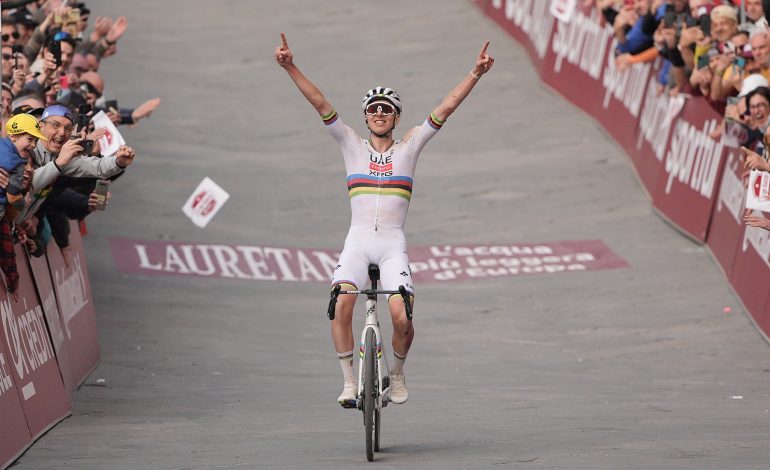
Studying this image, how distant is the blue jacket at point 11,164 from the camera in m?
10.4

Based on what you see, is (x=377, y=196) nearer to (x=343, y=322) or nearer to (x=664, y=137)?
(x=343, y=322)

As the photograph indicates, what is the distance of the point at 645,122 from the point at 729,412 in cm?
929

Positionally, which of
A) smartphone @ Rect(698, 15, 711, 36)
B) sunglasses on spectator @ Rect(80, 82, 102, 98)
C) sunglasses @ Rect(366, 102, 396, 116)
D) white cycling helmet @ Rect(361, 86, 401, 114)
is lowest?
sunglasses on spectator @ Rect(80, 82, 102, 98)

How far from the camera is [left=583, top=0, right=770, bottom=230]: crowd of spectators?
15.0 m

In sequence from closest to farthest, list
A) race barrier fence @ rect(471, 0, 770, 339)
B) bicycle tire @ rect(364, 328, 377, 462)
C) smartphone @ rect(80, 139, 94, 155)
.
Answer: bicycle tire @ rect(364, 328, 377, 462) < smartphone @ rect(80, 139, 94, 155) < race barrier fence @ rect(471, 0, 770, 339)

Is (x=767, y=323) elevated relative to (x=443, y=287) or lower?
elevated

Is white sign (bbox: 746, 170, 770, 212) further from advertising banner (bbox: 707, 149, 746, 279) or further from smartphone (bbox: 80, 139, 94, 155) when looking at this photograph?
smartphone (bbox: 80, 139, 94, 155)

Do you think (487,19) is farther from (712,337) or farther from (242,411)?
(242,411)

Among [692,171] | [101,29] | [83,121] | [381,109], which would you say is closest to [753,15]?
[692,171]

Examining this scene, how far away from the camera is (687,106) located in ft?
61.7

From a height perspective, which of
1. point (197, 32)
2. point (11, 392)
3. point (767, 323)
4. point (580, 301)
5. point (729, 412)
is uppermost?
point (11, 392)

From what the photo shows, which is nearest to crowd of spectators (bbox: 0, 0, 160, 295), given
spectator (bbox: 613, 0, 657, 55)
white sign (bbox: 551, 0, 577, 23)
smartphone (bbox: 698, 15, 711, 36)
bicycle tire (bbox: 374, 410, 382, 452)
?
bicycle tire (bbox: 374, 410, 382, 452)

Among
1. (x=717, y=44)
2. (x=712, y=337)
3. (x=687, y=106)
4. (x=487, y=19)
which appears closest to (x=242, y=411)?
(x=712, y=337)

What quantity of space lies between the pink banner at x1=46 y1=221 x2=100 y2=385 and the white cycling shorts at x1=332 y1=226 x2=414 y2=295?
11.3 ft
